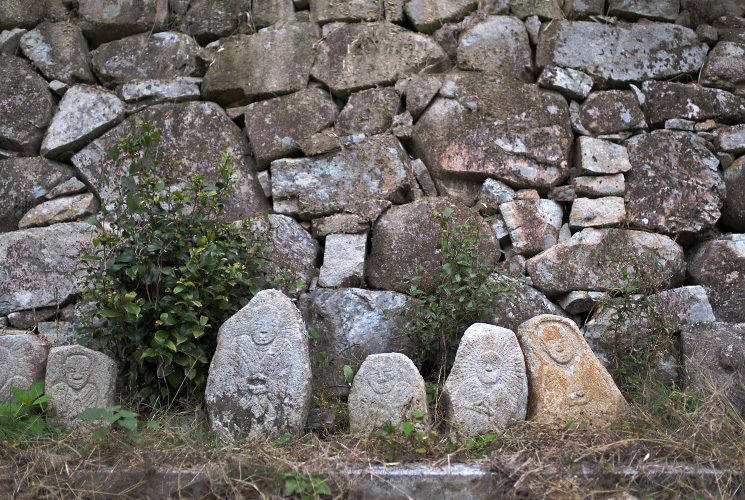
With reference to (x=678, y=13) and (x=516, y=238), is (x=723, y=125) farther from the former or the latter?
(x=516, y=238)

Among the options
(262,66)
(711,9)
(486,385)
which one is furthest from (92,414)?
(711,9)

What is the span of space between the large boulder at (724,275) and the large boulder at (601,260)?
0.37 feet

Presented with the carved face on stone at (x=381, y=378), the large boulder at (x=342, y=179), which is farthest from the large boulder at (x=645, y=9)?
the carved face on stone at (x=381, y=378)

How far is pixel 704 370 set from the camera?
2.75 metres

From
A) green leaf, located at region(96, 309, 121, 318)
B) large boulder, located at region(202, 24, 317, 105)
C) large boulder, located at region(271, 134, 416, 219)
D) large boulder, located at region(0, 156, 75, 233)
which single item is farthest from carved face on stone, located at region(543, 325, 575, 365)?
large boulder, located at region(0, 156, 75, 233)

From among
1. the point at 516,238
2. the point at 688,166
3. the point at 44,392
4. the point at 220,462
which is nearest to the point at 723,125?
the point at 688,166

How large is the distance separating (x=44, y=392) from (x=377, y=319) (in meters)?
1.59

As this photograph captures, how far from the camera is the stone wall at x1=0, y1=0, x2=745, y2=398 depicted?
326 cm

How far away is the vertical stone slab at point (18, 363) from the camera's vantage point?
2648 millimetres

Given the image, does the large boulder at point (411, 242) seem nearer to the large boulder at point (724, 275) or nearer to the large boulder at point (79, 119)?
the large boulder at point (724, 275)

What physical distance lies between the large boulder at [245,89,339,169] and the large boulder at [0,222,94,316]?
110 cm

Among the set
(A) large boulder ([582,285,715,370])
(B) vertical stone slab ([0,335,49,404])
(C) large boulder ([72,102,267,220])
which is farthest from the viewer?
(C) large boulder ([72,102,267,220])

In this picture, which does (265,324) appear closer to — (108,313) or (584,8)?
(108,313)

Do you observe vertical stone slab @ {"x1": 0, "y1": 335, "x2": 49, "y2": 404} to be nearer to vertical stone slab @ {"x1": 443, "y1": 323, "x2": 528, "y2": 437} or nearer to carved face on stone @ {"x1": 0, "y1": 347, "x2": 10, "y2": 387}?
carved face on stone @ {"x1": 0, "y1": 347, "x2": 10, "y2": 387}
